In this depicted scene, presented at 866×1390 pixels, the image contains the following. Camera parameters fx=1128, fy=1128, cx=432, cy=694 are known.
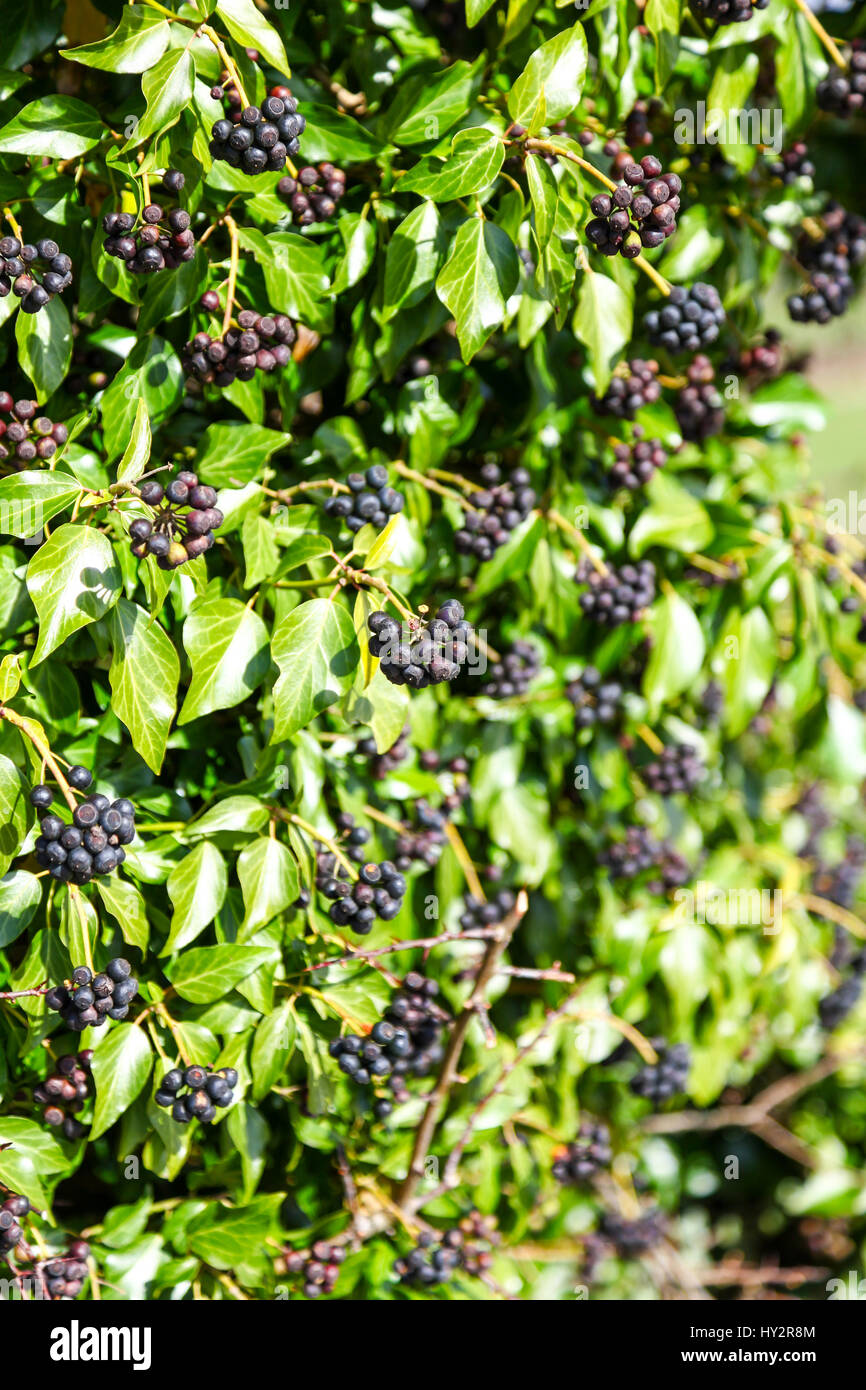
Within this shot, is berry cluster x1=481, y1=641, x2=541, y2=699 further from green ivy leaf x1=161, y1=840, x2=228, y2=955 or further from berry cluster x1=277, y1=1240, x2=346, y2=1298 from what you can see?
berry cluster x1=277, y1=1240, x2=346, y2=1298

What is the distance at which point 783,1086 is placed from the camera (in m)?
3.08

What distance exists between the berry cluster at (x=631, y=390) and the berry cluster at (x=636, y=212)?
1.56 feet

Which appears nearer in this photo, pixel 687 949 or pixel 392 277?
pixel 392 277

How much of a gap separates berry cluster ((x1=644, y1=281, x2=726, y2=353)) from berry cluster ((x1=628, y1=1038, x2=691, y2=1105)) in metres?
1.47

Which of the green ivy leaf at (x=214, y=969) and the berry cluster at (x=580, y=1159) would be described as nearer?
the green ivy leaf at (x=214, y=969)

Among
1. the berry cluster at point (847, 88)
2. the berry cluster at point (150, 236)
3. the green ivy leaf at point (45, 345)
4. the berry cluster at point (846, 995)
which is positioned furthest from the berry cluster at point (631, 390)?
the berry cluster at point (846, 995)

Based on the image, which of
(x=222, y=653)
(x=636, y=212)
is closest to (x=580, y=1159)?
(x=222, y=653)

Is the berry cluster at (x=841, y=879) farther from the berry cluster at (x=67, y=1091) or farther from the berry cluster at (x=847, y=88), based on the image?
the berry cluster at (x=67, y=1091)

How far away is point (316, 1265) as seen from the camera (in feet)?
6.23

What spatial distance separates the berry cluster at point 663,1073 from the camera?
2.48 metres

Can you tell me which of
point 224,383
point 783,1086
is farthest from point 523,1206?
point 224,383

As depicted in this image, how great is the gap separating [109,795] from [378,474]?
2.09 feet

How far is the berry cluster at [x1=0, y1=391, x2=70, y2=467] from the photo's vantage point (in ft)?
5.27
